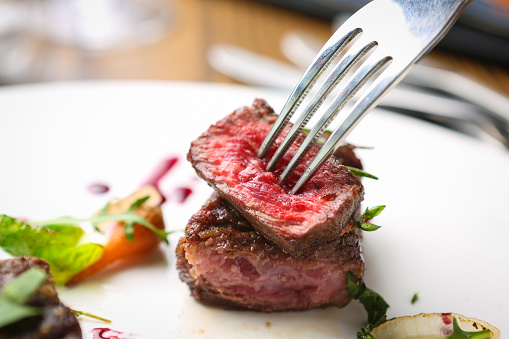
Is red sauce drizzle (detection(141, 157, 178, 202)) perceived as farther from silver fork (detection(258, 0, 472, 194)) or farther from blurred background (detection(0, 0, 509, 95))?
blurred background (detection(0, 0, 509, 95))

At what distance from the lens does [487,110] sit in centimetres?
379

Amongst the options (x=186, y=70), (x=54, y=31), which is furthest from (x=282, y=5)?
(x=54, y=31)

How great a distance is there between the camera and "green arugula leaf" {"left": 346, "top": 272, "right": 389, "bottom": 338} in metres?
2.13

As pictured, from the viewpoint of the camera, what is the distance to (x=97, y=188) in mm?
2855

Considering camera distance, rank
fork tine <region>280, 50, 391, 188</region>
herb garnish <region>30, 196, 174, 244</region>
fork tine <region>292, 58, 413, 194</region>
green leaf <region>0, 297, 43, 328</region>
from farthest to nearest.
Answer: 1. herb garnish <region>30, 196, 174, 244</region>
2. fork tine <region>280, 50, 391, 188</region>
3. fork tine <region>292, 58, 413, 194</region>
4. green leaf <region>0, 297, 43, 328</region>

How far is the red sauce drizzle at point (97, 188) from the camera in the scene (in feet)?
9.30

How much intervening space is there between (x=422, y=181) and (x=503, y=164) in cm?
47

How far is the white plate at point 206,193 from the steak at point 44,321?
13.4 inches

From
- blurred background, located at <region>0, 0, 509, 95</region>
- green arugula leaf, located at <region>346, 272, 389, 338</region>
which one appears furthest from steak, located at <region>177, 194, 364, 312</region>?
blurred background, located at <region>0, 0, 509, 95</region>

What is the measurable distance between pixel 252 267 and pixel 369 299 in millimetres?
479

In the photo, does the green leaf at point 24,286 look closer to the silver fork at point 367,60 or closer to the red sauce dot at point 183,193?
the silver fork at point 367,60

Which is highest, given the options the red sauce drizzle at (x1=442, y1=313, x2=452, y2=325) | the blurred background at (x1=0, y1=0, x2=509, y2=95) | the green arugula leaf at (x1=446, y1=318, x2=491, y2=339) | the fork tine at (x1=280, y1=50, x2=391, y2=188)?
the fork tine at (x1=280, y1=50, x2=391, y2=188)

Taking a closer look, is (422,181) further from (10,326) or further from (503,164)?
(10,326)

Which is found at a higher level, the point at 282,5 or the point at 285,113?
the point at 285,113
